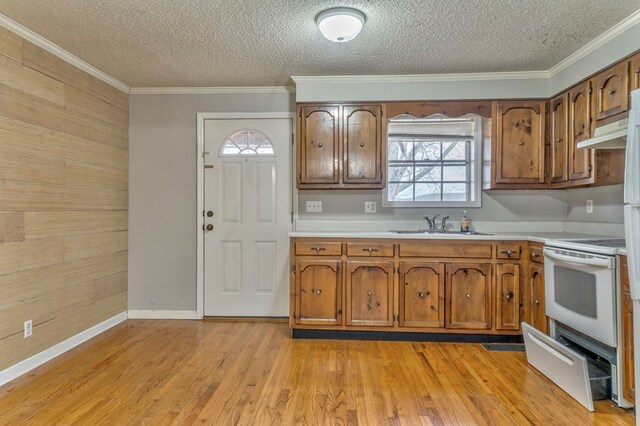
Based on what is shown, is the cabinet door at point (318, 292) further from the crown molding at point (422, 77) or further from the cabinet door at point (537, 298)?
the crown molding at point (422, 77)

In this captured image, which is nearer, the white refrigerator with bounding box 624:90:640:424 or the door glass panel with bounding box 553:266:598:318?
the white refrigerator with bounding box 624:90:640:424

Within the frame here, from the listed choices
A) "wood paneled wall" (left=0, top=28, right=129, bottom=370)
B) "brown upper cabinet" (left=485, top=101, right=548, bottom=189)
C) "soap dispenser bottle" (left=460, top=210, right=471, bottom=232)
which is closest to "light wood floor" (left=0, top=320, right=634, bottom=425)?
"wood paneled wall" (left=0, top=28, right=129, bottom=370)

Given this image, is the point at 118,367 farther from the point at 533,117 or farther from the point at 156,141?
the point at 533,117

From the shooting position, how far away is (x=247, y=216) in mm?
3576

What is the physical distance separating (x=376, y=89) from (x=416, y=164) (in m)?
0.83

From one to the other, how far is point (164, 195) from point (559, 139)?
3.70m

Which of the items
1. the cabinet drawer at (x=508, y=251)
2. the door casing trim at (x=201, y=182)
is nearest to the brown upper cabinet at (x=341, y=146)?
the door casing trim at (x=201, y=182)

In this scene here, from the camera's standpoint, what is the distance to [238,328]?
10.8 ft

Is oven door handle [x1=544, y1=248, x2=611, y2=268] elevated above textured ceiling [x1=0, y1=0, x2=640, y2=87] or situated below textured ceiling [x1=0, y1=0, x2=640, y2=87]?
below

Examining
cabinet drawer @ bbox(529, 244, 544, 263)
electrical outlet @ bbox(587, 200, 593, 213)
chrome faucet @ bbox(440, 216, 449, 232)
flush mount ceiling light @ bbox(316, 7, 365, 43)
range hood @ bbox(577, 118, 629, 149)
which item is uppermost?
flush mount ceiling light @ bbox(316, 7, 365, 43)

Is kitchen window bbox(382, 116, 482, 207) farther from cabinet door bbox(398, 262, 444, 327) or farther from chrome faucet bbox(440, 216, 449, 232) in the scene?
cabinet door bbox(398, 262, 444, 327)

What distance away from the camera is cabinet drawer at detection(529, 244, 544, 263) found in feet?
8.76

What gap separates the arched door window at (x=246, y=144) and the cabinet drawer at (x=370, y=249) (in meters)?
1.34

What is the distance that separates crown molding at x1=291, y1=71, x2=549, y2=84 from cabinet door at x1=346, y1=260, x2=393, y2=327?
165 centimetres
